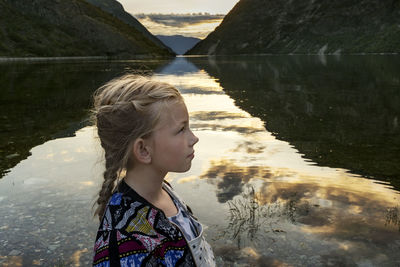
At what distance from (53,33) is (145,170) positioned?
7298 inches

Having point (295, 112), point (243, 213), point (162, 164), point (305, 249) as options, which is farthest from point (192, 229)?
point (295, 112)

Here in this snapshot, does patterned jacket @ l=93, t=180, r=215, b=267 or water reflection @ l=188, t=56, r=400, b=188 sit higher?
patterned jacket @ l=93, t=180, r=215, b=267

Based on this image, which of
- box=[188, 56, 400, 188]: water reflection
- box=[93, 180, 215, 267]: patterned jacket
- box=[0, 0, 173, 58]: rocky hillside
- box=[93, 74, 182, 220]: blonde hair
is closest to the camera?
box=[93, 180, 215, 267]: patterned jacket

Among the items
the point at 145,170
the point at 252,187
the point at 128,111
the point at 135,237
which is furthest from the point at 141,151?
the point at 252,187

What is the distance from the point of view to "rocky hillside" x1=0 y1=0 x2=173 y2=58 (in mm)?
149875

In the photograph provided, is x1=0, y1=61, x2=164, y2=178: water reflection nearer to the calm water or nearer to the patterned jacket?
the calm water

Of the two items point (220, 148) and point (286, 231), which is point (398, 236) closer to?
point (286, 231)

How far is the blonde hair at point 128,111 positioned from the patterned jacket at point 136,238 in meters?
0.22

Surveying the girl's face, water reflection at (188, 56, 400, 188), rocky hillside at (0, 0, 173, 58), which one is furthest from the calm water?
rocky hillside at (0, 0, 173, 58)

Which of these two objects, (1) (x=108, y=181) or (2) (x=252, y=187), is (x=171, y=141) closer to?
(1) (x=108, y=181)

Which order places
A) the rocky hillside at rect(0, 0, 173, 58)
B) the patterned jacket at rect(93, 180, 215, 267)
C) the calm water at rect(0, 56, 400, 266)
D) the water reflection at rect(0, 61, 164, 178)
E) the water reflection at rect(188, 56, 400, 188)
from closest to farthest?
the patterned jacket at rect(93, 180, 215, 267), the calm water at rect(0, 56, 400, 266), the water reflection at rect(188, 56, 400, 188), the water reflection at rect(0, 61, 164, 178), the rocky hillside at rect(0, 0, 173, 58)

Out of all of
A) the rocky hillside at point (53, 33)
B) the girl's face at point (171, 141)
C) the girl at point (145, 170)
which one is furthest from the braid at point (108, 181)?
the rocky hillside at point (53, 33)

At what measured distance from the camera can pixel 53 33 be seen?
174 m

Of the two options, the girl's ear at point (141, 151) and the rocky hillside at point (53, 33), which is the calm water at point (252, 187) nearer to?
the girl's ear at point (141, 151)
